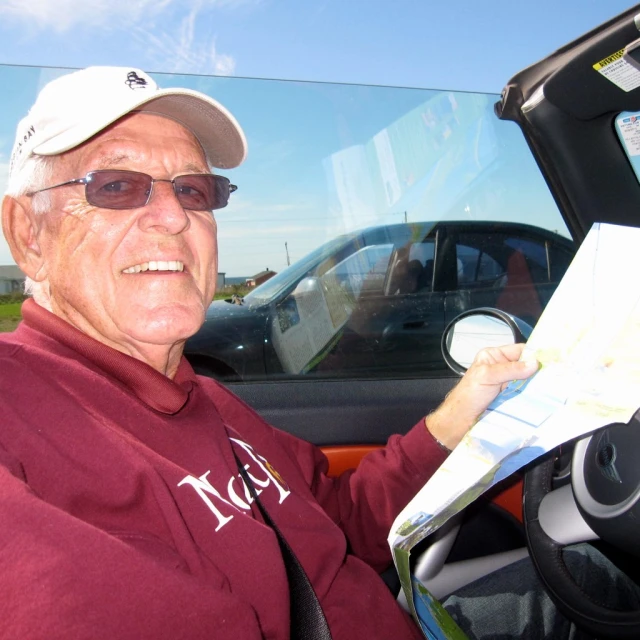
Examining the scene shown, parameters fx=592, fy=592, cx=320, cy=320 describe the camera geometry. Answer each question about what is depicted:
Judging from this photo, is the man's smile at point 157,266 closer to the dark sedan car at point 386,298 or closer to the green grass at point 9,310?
the green grass at point 9,310

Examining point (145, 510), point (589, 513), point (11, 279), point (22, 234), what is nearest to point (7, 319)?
point (11, 279)

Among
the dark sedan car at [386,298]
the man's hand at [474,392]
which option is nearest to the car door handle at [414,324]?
the dark sedan car at [386,298]

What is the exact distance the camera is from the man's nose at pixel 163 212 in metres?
1.39

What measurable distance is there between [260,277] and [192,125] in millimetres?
1111

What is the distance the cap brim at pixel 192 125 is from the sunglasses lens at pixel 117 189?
0.29ft

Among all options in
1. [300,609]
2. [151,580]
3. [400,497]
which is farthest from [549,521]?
[151,580]

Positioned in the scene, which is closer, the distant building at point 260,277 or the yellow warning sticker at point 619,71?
the yellow warning sticker at point 619,71

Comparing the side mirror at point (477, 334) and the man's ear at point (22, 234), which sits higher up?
the man's ear at point (22, 234)

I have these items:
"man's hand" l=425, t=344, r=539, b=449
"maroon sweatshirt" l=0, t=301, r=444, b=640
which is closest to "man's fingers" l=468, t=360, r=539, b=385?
"man's hand" l=425, t=344, r=539, b=449

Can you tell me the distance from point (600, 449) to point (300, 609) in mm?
782

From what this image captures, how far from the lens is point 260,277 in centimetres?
263

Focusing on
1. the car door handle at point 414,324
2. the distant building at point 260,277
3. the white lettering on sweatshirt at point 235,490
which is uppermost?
the distant building at point 260,277

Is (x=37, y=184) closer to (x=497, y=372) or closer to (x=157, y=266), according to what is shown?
(x=157, y=266)

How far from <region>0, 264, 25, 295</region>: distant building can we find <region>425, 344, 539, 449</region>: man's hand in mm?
1135
